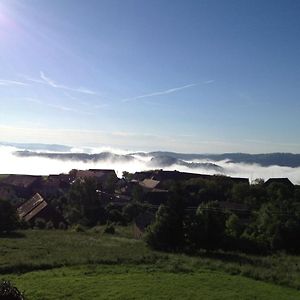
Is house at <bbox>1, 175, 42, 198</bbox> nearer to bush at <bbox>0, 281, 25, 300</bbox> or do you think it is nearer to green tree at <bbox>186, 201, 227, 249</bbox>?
green tree at <bbox>186, 201, 227, 249</bbox>

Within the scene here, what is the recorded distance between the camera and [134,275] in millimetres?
27891

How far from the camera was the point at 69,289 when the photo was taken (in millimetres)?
23328

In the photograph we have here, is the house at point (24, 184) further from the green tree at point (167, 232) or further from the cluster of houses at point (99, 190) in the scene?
the green tree at point (167, 232)

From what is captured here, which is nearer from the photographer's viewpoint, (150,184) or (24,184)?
(150,184)

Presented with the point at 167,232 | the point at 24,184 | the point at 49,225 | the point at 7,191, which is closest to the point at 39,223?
the point at 49,225

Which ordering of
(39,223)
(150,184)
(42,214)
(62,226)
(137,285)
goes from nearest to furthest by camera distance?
(137,285)
(39,223)
(62,226)
(42,214)
(150,184)

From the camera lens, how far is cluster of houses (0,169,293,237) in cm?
6925

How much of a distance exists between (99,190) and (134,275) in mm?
64245

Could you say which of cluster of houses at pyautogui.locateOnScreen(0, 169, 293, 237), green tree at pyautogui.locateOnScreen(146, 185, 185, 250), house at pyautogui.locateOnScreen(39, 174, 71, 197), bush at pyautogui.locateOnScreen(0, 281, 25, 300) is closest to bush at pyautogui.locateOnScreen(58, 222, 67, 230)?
cluster of houses at pyautogui.locateOnScreen(0, 169, 293, 237)

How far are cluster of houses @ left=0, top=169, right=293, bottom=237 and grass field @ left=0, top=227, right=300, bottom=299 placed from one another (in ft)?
73.7

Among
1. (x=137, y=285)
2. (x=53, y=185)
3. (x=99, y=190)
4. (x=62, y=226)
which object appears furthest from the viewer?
(x=53, y=185)

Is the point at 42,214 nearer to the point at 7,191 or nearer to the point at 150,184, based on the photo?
the point at 7,191

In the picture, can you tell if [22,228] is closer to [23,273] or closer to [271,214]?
[271,214]

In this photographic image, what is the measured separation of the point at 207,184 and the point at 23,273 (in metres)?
68.0
